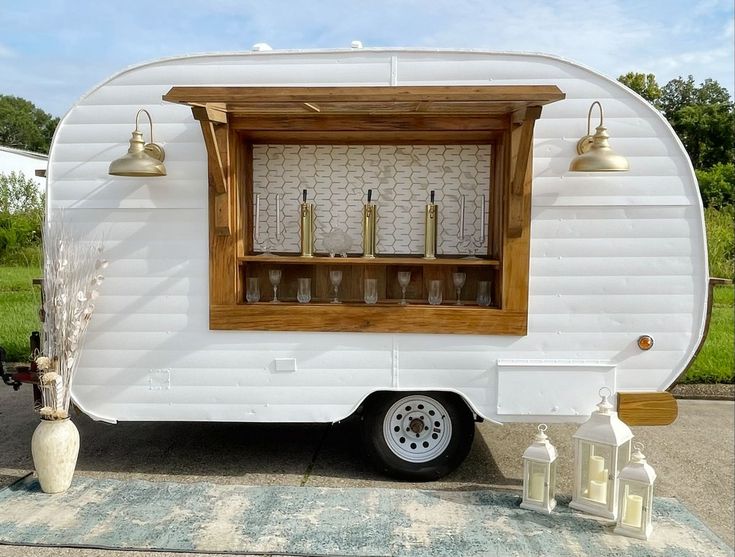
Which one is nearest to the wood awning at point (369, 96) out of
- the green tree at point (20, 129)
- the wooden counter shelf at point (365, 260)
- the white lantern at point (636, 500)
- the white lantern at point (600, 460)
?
the wooden counter shelf at point (365, 260)

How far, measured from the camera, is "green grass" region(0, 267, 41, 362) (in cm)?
714

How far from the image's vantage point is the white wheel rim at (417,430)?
401 cm

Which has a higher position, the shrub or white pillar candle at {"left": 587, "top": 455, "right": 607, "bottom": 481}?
the shrub

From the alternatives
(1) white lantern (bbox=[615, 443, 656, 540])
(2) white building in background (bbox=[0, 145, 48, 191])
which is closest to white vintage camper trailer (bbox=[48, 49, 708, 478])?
(1) white lantern (bbox=[615, 443, 656, 540])

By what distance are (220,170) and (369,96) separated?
100cm

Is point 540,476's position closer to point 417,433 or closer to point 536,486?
point 536,486

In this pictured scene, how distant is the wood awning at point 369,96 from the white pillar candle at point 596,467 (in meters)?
2.01

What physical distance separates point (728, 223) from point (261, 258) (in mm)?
10609

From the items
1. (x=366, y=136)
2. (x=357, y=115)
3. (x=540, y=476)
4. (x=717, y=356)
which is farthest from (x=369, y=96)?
(x=717, y=356)

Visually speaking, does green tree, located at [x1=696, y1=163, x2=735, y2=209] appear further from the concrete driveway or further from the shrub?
the concrete driveway

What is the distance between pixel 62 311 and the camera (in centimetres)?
376

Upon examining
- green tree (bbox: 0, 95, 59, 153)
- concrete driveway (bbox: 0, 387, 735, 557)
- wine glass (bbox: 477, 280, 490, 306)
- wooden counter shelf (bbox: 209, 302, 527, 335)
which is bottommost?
concrete driveway (bbox: 0, 387, 735, 557)

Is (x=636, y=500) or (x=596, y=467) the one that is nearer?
(x=636, y=500)

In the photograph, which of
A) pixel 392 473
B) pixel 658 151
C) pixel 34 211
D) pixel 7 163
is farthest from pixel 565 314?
pixel 7 163
